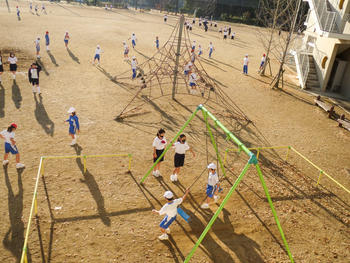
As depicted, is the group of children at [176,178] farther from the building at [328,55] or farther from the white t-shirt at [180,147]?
the building at [328,55]

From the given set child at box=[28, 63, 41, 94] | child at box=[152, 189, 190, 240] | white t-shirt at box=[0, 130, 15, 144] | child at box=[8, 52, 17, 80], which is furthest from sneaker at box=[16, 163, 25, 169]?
child at box=[8, 52, 17, 80]

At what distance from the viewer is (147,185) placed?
925cm

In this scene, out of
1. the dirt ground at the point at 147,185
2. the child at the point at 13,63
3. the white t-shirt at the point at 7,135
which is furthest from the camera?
the child at the point at 13,63

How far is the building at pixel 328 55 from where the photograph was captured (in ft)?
63.9

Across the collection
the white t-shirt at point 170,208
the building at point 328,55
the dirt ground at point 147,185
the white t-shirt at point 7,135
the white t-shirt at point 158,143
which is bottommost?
the dirt ground at point 147,185

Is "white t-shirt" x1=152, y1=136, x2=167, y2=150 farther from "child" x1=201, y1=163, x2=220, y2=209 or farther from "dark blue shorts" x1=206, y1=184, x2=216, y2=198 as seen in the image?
"dark blue shorts" x1=206, y1=184, x2=216, y2=198

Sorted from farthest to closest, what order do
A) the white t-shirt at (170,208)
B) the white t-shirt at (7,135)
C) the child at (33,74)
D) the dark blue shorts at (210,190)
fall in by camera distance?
the child at (33,74) → the white t-shirt at (7,135) → the dark blue shorts at (210,190) → the white t-shirt at (170,208)

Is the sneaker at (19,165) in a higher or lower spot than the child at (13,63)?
lower

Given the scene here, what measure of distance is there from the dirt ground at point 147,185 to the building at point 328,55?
4.96m

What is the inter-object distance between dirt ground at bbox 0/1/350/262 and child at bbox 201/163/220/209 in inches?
11.1

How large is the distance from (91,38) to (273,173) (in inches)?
1034

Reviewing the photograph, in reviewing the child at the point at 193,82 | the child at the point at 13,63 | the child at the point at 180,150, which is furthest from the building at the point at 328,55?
the child at the point at 13,63

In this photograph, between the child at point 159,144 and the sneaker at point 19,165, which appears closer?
the child at point 159,144

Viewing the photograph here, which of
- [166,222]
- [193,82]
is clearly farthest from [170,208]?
[193,82]
